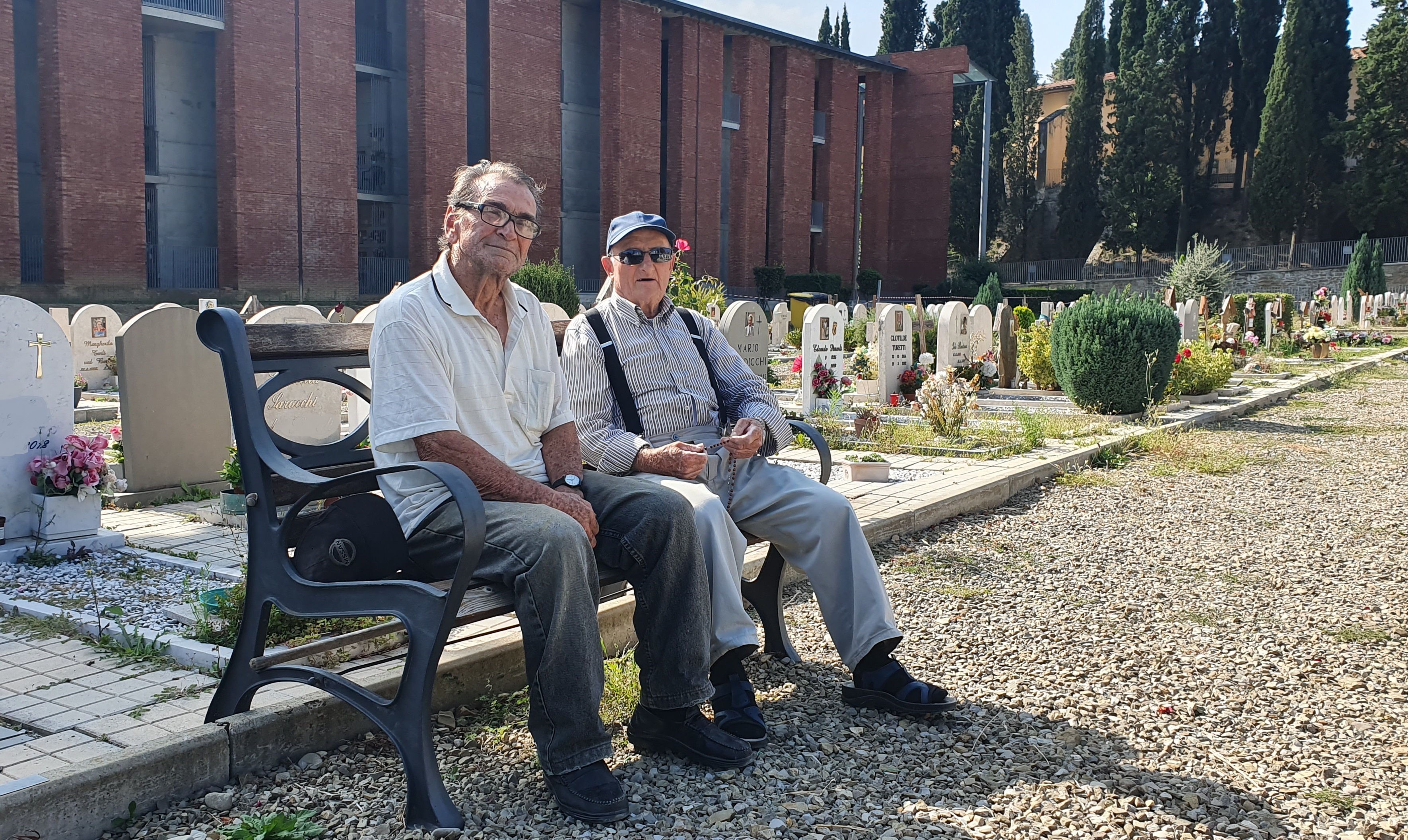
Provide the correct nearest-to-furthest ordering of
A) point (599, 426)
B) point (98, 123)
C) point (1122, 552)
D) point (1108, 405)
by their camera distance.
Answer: point (599, 426)
point (1122, 552)
point (1108, 405)
point (98, 123)

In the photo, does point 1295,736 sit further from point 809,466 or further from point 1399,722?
point 809,466

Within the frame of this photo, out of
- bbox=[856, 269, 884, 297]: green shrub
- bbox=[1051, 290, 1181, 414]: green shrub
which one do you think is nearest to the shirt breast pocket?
bbox=[1051, 290, 1181, 414]: green shrub

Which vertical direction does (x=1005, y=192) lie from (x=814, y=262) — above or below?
above

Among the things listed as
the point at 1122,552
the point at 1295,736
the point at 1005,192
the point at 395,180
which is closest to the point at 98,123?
the point at 395,180

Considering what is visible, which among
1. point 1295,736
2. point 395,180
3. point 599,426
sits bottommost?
point 1295,736

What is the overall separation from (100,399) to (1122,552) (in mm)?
11259

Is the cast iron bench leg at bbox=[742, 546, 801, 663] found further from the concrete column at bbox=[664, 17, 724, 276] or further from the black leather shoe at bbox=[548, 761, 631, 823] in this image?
the concrete column at bbox=[664, 17, 724, 276]

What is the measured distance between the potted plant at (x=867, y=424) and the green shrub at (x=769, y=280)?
2895cm

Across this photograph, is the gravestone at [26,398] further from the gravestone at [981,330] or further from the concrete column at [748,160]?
the concrete column at [748,160]

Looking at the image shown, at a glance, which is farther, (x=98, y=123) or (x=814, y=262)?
(x=814, y=262)

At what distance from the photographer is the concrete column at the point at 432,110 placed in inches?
1142

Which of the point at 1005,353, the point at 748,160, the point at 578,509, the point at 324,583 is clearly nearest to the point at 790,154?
the point at 748,160

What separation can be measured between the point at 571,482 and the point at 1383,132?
52.2 metres

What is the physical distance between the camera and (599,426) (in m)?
3.57
